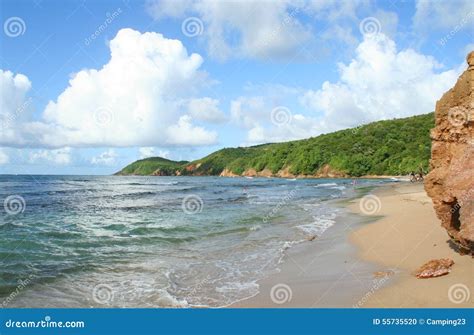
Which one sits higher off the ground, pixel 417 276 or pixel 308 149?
pixel 308 149

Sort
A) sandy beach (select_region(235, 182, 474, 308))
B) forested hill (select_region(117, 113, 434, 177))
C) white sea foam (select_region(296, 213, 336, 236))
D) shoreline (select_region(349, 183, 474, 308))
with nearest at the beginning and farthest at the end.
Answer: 1. shoreline (select_region(349, 183, 474, 308))
2. sandy beach (select_region(235, 182, 474, 308))
3. white sea foam (select_region(296, 213, 336, 236))
4. forested hill (select_region(117, 113, 434, 177))

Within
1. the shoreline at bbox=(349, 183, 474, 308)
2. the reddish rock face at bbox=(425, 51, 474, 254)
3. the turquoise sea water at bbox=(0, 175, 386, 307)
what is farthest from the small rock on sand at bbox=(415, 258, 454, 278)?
the turquoise sea water at bbox=(0, 175, 386, 307)

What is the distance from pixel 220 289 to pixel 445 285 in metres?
5.10

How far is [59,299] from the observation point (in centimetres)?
980

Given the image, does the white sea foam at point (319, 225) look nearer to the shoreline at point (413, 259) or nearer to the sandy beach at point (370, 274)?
the sandy beach at point (370, 274)

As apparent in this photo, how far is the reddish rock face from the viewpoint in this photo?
8.99 m

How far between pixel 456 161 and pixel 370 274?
3.50 m

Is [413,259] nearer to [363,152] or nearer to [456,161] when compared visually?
[456,161]

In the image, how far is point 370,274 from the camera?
10.4 meters

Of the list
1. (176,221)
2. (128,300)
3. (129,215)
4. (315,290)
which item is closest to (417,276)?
(315,290)

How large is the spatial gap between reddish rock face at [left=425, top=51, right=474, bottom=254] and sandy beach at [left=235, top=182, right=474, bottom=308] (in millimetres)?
999

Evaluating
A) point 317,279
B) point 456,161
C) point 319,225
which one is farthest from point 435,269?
point 319,225

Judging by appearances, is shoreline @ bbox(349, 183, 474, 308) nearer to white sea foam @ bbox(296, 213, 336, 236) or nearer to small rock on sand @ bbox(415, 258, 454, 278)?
small rock on sand @ bbox(415, 258, 454, 278)

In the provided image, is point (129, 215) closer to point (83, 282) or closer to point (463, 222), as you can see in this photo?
point (83, 282)
